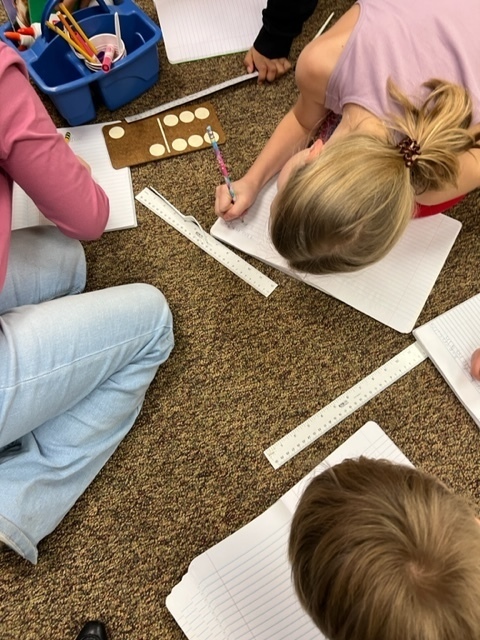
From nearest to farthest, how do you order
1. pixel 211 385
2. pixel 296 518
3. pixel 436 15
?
pixel 296 518
pixel 436 15
pixel 211 385

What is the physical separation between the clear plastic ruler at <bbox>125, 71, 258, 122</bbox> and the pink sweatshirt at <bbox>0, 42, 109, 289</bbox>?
0.32 m

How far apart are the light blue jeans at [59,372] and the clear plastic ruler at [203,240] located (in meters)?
0.16

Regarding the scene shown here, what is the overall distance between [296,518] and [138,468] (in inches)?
16.1

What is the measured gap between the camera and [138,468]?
3.01 ft

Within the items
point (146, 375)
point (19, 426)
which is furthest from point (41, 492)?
point (146, 375)

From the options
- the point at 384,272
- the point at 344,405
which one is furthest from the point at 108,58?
the point at 344,405

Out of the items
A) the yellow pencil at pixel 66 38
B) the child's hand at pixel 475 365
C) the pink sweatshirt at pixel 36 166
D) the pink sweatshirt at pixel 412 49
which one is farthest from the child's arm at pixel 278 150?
the child's hand at pixel 475 365

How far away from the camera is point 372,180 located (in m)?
0.63

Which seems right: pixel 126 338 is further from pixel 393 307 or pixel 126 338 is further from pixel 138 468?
pixel 393 307

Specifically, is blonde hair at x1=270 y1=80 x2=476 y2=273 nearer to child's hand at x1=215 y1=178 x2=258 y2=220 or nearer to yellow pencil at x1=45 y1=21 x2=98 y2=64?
child's hand at x1=215 y1=178 x2=258 y2=220

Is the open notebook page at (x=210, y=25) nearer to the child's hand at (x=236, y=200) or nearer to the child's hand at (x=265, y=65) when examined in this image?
the child's hand at (x=265, y=65)

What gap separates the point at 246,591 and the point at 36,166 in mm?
709

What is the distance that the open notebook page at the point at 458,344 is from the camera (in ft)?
3.10

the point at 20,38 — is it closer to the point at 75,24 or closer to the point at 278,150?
the point at 75,24
